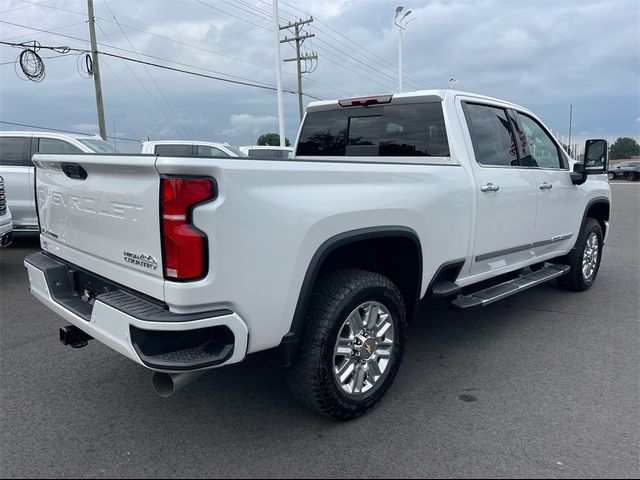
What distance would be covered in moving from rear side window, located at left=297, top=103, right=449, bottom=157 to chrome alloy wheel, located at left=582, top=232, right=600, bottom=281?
2.91m

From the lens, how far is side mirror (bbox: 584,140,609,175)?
5.29m

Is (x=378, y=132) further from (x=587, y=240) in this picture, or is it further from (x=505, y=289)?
(x=587, y=240)

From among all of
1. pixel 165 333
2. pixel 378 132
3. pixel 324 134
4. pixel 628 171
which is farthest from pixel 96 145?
pixel 628 171

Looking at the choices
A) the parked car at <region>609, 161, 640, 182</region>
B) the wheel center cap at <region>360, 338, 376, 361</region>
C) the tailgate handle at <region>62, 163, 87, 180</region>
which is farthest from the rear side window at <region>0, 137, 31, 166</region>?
the parked car at <region>609, 161, 640, 182</region>

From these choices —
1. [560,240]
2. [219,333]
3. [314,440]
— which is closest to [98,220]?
[219,333]

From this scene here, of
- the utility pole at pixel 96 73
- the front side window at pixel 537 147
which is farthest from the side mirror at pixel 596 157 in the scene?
the utility pole at pixel 96 73

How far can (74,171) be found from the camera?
291cm

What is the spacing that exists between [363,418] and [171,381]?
123 cm

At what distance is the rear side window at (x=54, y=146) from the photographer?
27.3 feet

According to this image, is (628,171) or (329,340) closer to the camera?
(329,340)

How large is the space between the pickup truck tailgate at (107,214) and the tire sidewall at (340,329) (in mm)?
979

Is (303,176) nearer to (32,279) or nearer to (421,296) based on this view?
(421,296)

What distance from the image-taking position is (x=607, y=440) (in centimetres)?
282

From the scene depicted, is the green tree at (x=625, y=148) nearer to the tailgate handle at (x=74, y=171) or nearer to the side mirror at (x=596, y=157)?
the side mirror at (x=596, y=157)
